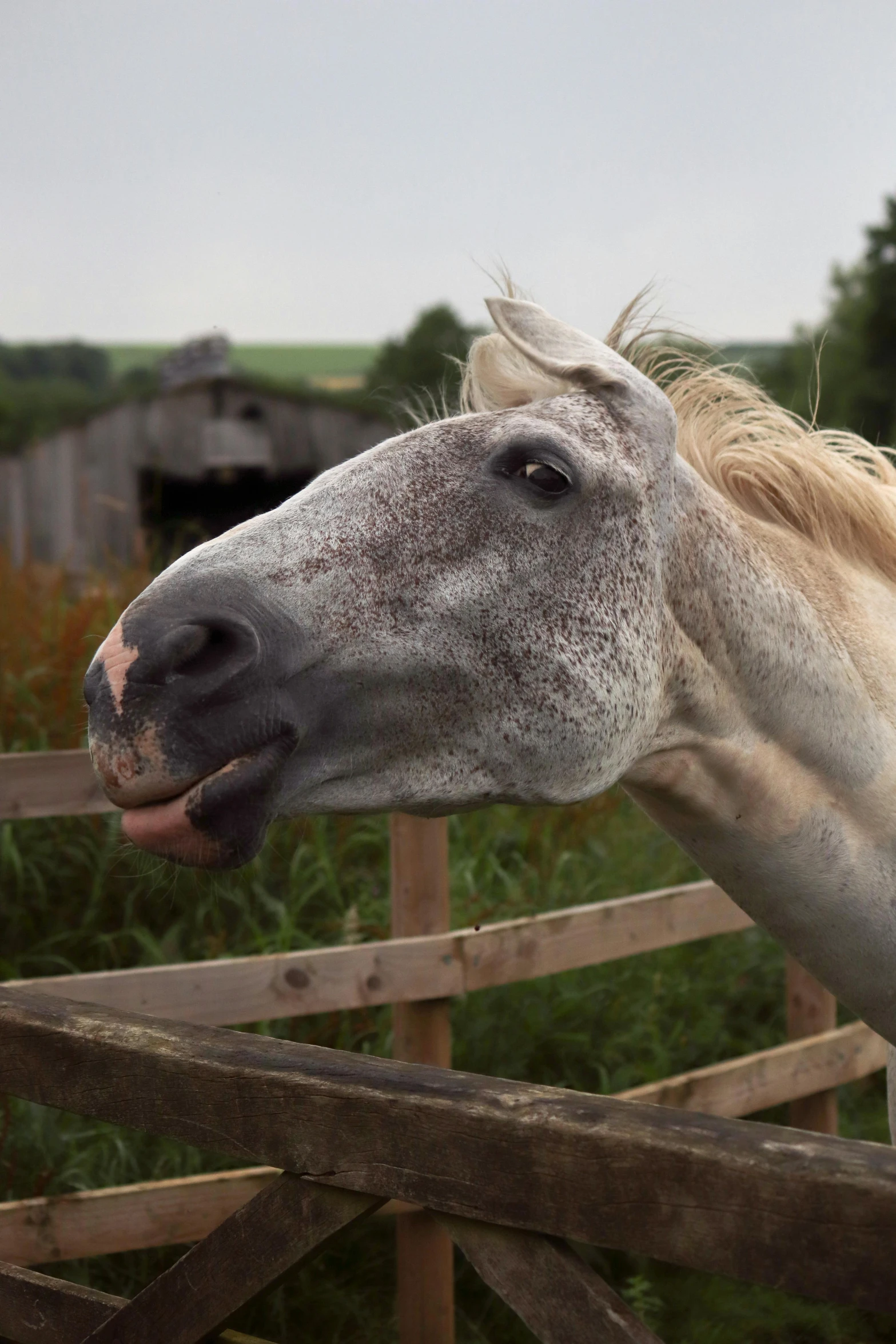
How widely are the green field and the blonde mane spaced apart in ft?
201

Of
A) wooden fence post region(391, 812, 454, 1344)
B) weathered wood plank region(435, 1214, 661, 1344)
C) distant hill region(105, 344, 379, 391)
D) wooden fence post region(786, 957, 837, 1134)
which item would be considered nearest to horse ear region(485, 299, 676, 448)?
weathered wood plank region(435, 1214, 661, 1344)

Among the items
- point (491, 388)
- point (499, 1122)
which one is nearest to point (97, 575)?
point (491, 388)

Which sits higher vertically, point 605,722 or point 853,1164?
point 605,722

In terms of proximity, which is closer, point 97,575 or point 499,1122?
point 499,1122

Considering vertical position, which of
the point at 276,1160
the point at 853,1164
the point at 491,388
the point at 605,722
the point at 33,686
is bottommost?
the point at 33,686

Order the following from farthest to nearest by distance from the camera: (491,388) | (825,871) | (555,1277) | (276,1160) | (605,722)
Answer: (491,388) → (825,871) → (605,722) → (276,1160) → (555,1277)

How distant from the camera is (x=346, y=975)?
9.62 feet

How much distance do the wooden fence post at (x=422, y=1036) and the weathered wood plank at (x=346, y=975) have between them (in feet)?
0.26

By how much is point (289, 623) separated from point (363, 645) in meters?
0.11

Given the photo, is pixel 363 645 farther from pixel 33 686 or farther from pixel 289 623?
pixel 33 686

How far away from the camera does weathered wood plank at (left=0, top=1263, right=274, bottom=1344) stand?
179 cm

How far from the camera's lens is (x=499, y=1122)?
1316mm

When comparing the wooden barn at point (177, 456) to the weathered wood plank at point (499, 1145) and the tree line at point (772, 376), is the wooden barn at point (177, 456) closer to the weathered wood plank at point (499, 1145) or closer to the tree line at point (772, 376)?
the tree line at point (772, 376)

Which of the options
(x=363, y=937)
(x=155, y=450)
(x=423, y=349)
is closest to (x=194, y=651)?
(x=363, y=937)
